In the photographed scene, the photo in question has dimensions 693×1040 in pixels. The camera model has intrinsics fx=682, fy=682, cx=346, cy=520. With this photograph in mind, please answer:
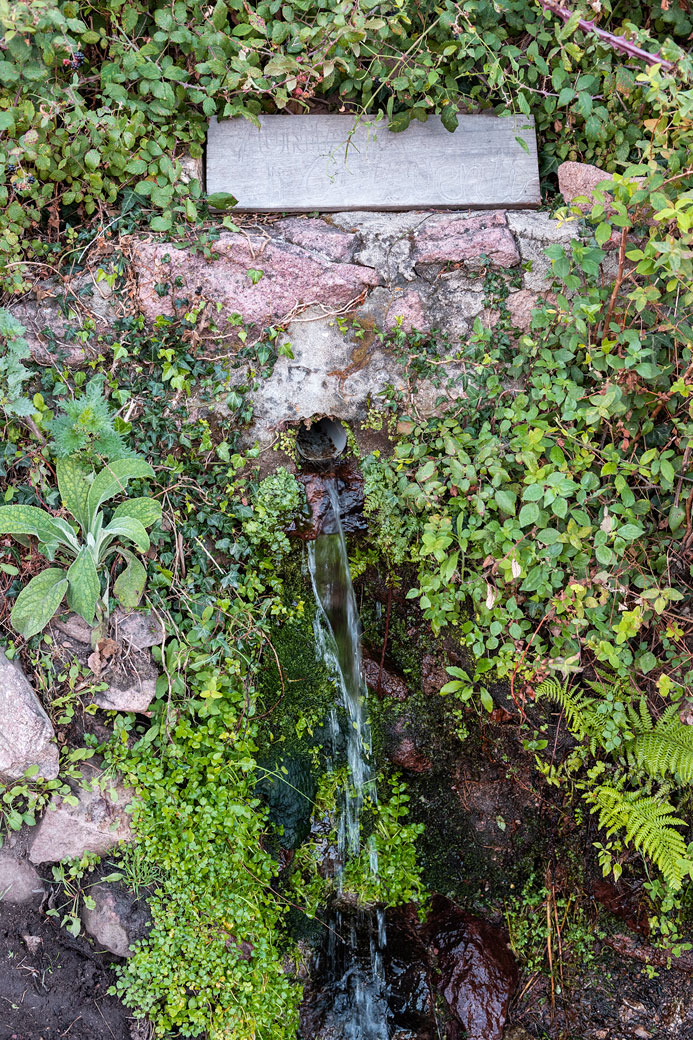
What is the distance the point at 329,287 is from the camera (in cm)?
332

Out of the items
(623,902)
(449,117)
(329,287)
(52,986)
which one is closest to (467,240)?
(449,117)

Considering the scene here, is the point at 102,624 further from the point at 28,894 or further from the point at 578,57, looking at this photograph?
the point at 578,57

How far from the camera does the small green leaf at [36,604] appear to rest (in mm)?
2910

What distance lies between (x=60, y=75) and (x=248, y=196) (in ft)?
3.08

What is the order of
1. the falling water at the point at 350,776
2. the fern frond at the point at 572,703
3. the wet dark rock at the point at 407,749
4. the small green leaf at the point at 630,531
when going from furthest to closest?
1. the wet dark rock at the point at 407,749
2. the falling water at the point at 350,776
3. the fern frond at the point at 572,703
4. the small green leaf at the point at 630,531

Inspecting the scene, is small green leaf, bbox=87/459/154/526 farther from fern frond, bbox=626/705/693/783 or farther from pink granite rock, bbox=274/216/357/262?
fern frond, bbox=626/705/693/783

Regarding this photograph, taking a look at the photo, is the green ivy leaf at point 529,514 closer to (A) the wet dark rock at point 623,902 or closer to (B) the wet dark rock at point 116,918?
(A) the wet dark rock at point 623,902

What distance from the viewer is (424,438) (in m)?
3.33

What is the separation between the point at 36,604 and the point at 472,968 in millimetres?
2734

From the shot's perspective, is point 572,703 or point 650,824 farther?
point 572,703

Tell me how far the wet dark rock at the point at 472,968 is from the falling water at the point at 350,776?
1.02 feet

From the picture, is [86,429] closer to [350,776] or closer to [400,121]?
[400,121]

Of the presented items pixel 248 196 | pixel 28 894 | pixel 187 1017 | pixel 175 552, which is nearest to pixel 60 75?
pixel 248 196

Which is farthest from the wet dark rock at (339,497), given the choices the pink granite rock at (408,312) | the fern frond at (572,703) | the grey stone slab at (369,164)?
the grey stone slab at (369,164)
